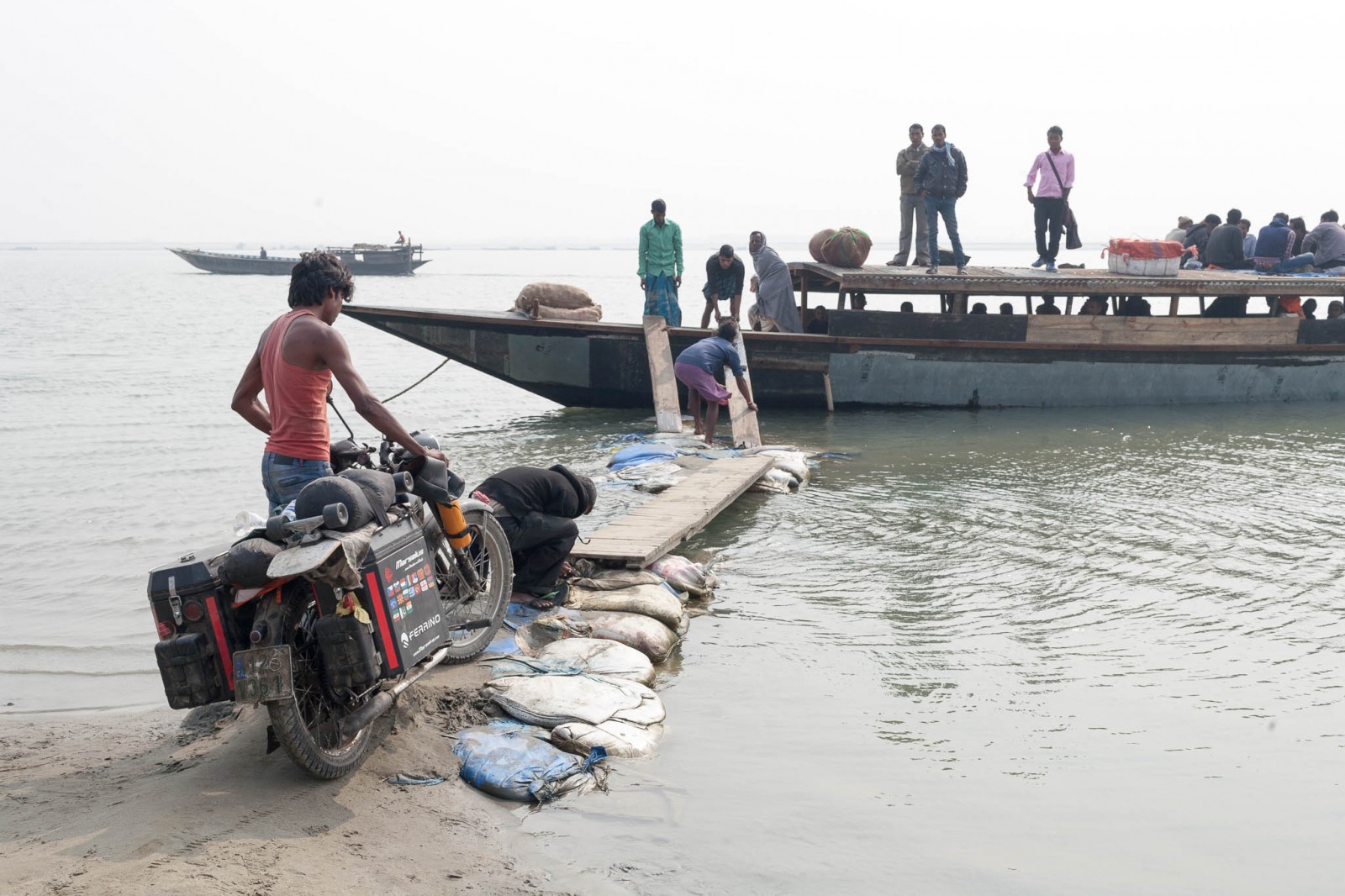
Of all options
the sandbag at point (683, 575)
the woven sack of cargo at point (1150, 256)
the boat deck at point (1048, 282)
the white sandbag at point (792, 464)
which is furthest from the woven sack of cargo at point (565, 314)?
the sandbag at point (683, 575)

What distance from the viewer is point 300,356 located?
4.20m

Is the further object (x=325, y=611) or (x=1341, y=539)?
(x=1341, y=539)

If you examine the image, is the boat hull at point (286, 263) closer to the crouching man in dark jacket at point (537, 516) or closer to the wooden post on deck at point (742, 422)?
the wooden post on deck at point (742, 422)

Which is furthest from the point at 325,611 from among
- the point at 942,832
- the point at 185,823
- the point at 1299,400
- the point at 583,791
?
the point at 1299,400

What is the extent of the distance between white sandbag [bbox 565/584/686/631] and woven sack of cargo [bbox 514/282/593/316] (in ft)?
28.1

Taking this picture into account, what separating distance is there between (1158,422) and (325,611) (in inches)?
530

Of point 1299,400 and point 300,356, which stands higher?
point 300,356

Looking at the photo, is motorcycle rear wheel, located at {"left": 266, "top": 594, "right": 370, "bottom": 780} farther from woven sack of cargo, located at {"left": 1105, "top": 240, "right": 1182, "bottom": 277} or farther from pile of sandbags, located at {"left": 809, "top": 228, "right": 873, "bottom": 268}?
woven sack of cargo, located at {"left": 1105, "top": 240, "right": 1182, "bottom": 277}

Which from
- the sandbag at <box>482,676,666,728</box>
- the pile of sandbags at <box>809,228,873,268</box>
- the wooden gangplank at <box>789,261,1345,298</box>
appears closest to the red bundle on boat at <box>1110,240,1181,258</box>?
the wooden gangplank at <box>789,261,1345,298</box>

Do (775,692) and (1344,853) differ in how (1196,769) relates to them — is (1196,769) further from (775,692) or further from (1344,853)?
(775,692)

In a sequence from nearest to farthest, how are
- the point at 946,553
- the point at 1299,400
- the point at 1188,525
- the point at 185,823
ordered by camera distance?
the point at 185,823, the point at 946,553, the point at 1188,525, the point at 1299,400

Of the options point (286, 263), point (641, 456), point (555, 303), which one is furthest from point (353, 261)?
point (641, 456)

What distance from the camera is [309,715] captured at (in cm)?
396

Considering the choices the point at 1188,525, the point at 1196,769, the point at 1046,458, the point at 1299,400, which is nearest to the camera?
the point at 1196,769
